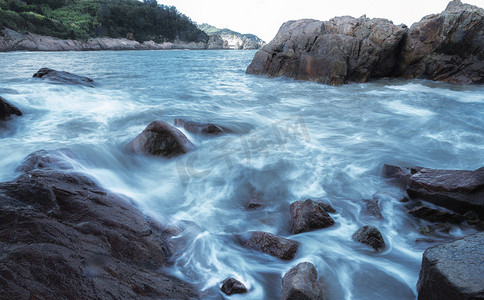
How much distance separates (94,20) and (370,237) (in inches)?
3368

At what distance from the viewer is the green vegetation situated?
50438mm

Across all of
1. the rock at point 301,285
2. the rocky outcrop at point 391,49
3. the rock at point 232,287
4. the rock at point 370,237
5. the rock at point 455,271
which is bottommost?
the rock at point 232,287

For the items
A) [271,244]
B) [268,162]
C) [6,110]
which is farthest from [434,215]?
[6,110]

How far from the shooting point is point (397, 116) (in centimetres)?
830

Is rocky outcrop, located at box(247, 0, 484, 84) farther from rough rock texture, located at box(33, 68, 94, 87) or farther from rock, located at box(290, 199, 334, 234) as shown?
rock, located at box(290, 199, 334, 234)

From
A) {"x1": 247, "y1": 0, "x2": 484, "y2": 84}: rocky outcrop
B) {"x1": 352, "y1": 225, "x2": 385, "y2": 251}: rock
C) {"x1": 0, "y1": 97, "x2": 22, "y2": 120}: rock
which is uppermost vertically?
{"x1": 247, "y1": 0, "x2": 484, "y2": 84}: rocky outcrop

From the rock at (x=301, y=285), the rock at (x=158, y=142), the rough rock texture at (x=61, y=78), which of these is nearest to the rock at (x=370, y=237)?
the rock at (x=301, y=285)

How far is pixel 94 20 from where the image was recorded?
72.2m

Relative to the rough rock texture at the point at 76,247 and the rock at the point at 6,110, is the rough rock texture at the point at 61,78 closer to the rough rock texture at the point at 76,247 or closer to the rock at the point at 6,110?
the rock at the point at 6,110

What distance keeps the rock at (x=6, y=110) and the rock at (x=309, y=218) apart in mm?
6211

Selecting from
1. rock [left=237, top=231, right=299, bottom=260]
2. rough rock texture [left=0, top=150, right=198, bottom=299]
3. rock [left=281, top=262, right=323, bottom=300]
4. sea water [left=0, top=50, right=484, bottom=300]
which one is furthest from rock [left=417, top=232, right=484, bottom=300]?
rough rock texture [left=0, top=150, right=198, bottom=299]

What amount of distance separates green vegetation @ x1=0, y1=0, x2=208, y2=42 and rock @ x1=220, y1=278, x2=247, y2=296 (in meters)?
56.1

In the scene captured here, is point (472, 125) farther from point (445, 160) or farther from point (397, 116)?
point (445, 160)

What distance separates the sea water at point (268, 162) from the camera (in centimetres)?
283
